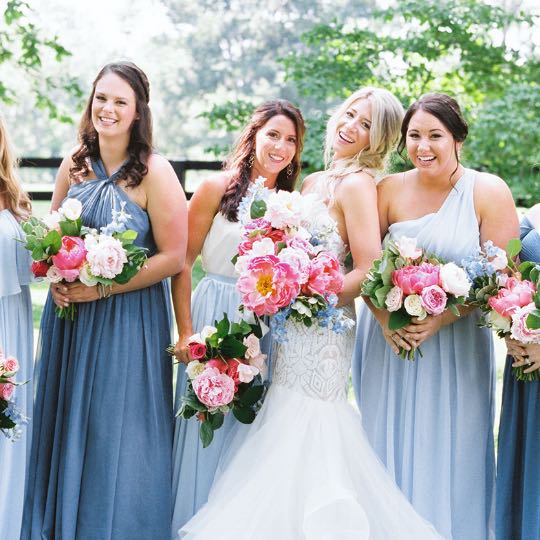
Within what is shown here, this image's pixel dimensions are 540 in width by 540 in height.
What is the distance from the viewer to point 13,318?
174 inches

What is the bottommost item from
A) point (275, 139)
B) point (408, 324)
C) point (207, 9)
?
point (408, 324)

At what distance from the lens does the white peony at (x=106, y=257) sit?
13.1ft

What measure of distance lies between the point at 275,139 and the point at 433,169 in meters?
0.86

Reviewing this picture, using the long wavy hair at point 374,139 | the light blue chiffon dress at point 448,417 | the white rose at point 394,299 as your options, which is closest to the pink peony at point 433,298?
the white rose at point 394,299

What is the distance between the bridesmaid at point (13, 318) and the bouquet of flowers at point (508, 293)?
2214mm

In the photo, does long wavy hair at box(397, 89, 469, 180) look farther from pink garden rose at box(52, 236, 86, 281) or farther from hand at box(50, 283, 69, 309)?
hand at box(50, 283, 69, 309)

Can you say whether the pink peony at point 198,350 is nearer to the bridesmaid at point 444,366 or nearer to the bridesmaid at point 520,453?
the bridesmaid at point 444,366

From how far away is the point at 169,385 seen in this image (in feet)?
14.9

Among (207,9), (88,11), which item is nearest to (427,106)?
(207,9)

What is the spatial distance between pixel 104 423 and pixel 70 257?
0.88 meters

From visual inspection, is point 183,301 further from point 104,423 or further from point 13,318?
point 13,318

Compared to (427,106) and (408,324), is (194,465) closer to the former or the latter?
(408,324)

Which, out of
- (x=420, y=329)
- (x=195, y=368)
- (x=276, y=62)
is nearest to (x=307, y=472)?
(x=195, y=368)

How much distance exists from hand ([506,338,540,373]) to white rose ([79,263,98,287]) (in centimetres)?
198
